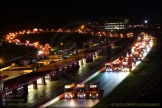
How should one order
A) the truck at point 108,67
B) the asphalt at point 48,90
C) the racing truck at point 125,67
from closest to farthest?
the asphalt at point 48,90 < the racing truck at point 125,67 < the truck at point 108,67

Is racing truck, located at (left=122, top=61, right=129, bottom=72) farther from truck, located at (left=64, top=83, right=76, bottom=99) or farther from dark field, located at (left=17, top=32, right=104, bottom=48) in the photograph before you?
dark field, located at (left=17, top=32, right=104, bottom=48)

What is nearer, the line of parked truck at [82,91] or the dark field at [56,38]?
the line of parked truck at [82,91]

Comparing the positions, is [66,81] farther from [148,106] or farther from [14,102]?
[148,106]

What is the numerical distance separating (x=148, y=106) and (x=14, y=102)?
9584 mm

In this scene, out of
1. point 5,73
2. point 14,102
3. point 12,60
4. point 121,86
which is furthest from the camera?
point 12,60

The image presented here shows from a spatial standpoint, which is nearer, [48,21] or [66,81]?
[66,81]

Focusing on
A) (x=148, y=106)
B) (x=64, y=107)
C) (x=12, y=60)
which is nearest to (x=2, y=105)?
(x=64, y=107)

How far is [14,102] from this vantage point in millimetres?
26297

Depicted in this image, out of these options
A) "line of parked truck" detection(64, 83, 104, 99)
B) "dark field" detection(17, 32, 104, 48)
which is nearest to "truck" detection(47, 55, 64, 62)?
"line of parked truck" detection(64, 83, 104, 99)

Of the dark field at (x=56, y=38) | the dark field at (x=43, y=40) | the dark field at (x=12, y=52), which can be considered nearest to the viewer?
the dark field at (x=12, y=52)

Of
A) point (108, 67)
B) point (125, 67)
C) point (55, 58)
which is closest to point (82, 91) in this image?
point (108, 67)

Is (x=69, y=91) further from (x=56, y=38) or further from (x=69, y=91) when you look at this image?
(x=56, y=38)

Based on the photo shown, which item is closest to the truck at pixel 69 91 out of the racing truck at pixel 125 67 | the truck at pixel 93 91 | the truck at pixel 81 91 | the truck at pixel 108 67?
the truck at pixel 81 91

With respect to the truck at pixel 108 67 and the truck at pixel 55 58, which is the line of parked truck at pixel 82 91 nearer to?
the truck at pixel 108 67
